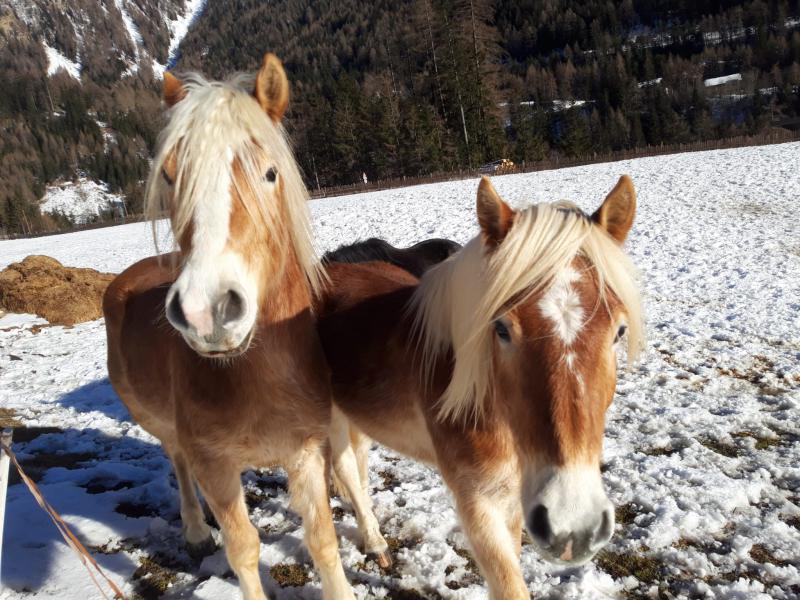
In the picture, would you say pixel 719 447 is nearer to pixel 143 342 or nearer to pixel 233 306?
pixel 233 306

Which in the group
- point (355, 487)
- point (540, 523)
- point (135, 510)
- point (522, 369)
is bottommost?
point (135, 510)

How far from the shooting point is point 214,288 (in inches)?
62.8

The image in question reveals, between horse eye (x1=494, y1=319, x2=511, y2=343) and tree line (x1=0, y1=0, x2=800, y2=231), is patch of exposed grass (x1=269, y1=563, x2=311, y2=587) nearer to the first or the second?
horse eye (x1=494, y1=319, x2=511, y2=343)

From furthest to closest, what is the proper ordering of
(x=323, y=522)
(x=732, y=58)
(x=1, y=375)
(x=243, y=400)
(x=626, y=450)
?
(x=732, y=58), (x=1, y=375), (x=626, y=450), (x=323, y=522), (x=243, y=400)

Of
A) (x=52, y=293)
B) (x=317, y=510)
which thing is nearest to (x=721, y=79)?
(x=52, y=293)

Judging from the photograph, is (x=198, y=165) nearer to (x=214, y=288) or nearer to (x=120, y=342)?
(x=214, y=288)

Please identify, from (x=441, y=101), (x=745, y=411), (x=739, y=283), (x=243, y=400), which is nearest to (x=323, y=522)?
(x=243, y=400)

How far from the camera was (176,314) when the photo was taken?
5.14 ft

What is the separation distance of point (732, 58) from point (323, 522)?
348 ft

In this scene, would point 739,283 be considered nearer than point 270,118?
No

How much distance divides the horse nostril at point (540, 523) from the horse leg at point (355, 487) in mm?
1713

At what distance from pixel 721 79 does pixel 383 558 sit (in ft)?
321

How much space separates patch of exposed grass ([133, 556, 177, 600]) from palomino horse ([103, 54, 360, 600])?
758 mm

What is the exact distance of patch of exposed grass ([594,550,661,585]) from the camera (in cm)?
275
